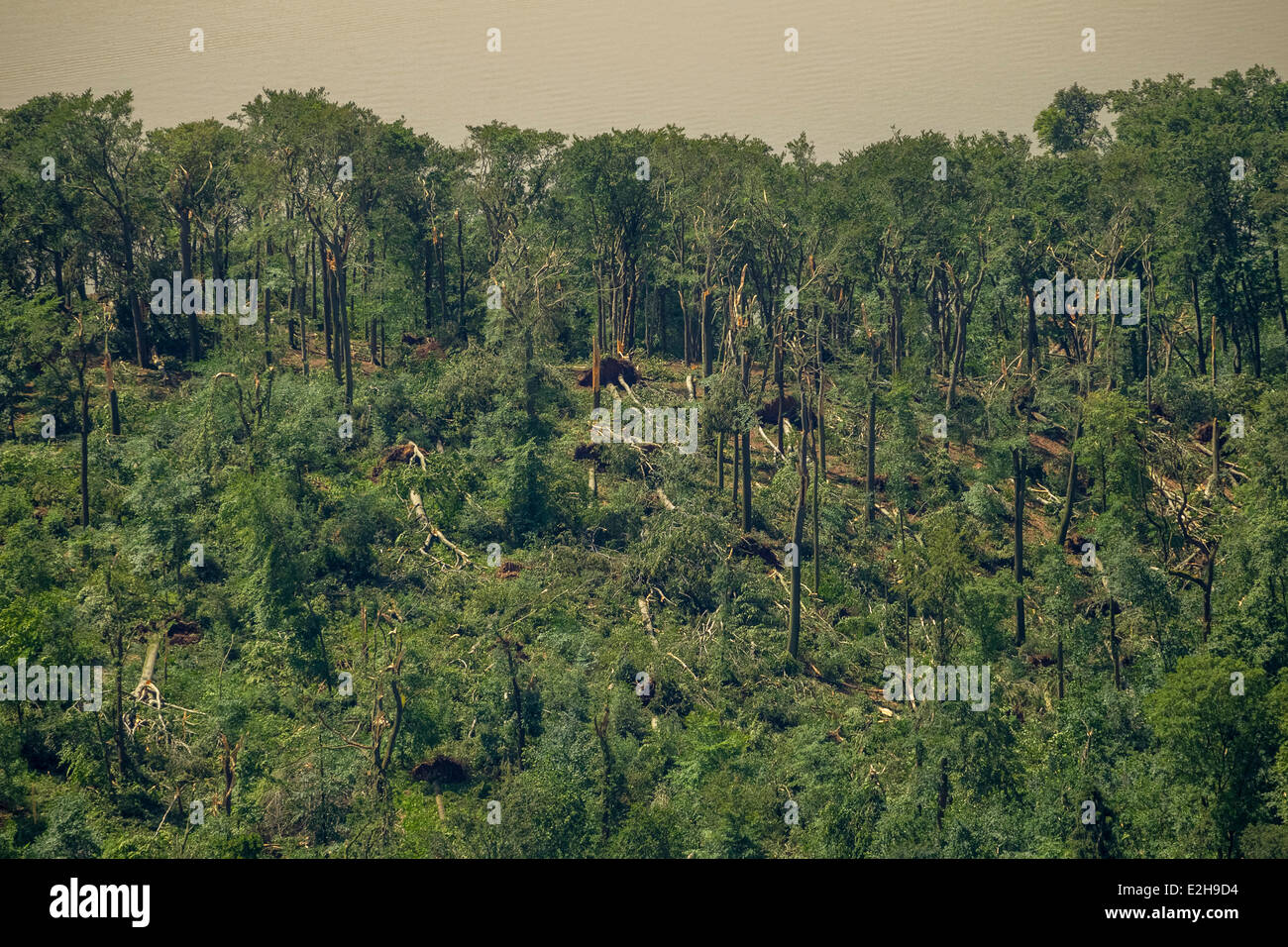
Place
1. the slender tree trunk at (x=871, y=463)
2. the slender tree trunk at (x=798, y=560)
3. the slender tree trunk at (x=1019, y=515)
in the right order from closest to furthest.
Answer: the slender tree trunk at (x=798, y=560)
the slender tree trunk at (x=1019, y=515)
the slender tree trunk at (x=871, y=463)

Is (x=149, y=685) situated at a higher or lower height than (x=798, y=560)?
lower

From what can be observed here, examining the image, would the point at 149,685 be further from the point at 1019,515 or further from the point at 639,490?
the point at 1019,515

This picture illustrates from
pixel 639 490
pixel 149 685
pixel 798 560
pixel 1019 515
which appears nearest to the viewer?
pixel 149 685

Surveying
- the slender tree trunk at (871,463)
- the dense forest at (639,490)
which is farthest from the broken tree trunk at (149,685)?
the slender tree trunk at (871,463)

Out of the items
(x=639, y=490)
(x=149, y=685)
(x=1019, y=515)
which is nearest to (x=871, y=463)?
(x=1019, y=515)

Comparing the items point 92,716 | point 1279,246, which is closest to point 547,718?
point 92,716

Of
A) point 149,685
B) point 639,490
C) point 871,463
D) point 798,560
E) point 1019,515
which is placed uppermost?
point 871,463

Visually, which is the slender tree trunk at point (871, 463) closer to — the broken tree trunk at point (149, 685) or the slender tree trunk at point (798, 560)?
the slender tree trunk at point (798, 560)

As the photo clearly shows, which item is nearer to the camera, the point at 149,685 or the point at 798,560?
the point at 149,685

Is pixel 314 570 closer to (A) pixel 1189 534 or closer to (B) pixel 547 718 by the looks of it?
(B) pixel 547 718
